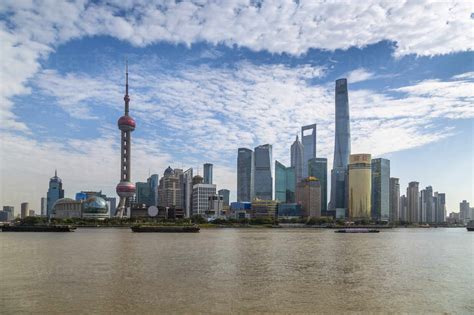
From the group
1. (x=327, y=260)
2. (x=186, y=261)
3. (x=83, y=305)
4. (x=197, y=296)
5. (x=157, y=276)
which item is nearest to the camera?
(x=83, y=305)

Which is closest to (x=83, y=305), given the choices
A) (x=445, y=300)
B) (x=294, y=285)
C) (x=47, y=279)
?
(x=47, y=279)

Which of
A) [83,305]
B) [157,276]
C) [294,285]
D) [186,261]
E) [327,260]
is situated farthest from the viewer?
[327,260]

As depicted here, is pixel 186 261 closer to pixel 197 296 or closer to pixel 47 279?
pixel 47 279

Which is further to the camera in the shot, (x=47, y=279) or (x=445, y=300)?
(x=47, y=279)

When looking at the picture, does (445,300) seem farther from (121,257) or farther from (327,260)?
(121,257)

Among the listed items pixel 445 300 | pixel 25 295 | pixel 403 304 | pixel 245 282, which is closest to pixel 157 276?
pixel 245 282

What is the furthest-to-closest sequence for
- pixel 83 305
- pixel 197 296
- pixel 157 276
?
pixel 157 276 → pixel 197 296 → pixel 83 305

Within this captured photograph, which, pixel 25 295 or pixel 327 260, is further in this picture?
pixel 327 260

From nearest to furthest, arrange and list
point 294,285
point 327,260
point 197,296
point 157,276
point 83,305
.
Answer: point 83,305 → point 197,296 → point 294,285 → point 157,276 → point 327,260
